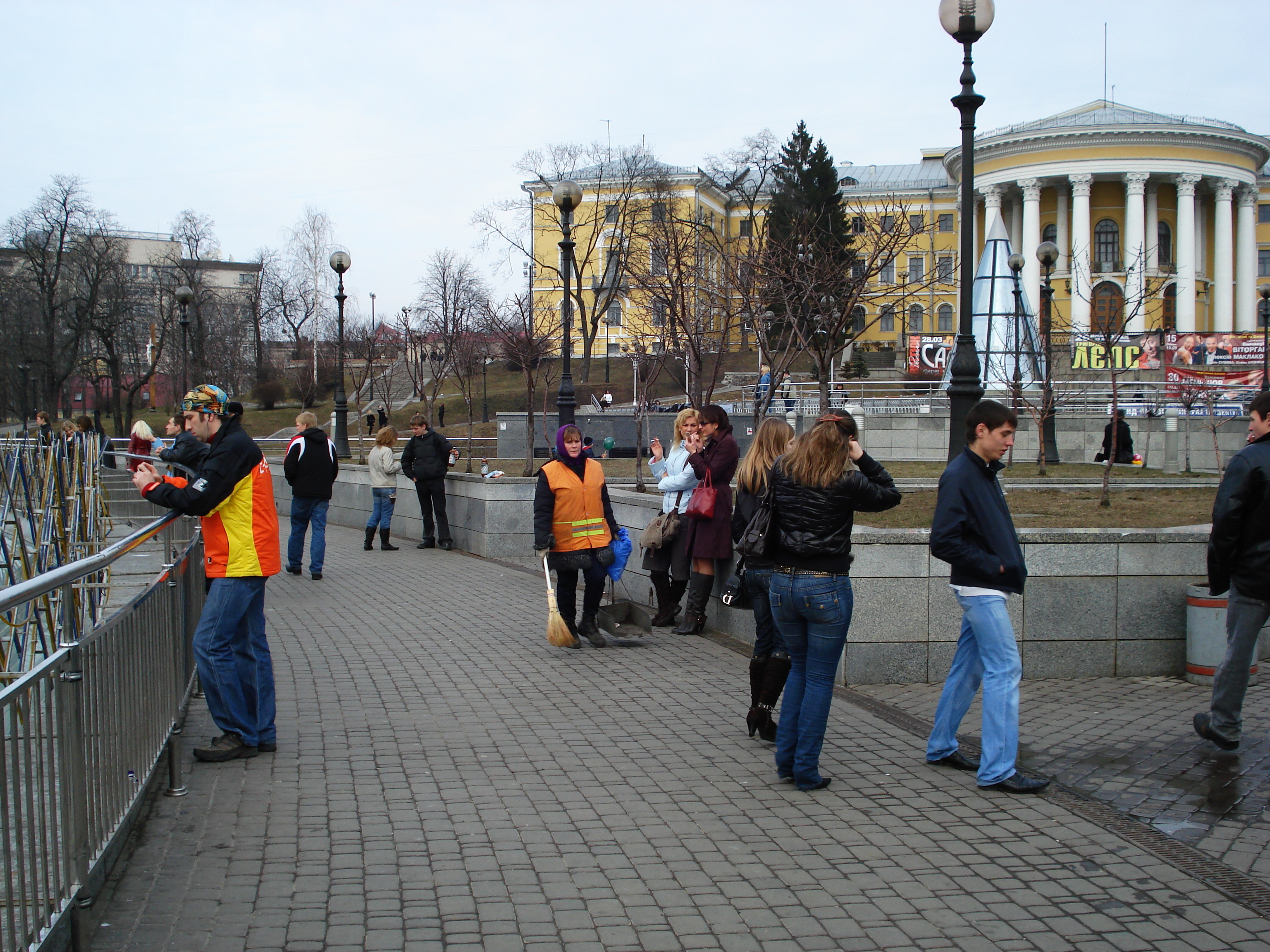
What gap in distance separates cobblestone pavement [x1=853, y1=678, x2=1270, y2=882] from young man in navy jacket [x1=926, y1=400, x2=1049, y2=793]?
49cm

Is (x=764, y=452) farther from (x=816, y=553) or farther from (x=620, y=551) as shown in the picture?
(x=620, y=551)

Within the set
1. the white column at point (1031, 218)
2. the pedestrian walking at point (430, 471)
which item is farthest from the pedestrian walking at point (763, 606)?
the white column at point (1031, 218)

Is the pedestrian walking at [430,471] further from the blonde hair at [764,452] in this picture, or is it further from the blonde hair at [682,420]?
the blonde hair at [764,452]

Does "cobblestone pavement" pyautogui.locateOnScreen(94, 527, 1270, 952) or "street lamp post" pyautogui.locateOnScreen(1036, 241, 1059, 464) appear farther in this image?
"street lamp post" pyautogui.locateOnScreen(1036, 241, 1059, 464)

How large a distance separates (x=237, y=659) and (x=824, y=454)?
10.5 feet

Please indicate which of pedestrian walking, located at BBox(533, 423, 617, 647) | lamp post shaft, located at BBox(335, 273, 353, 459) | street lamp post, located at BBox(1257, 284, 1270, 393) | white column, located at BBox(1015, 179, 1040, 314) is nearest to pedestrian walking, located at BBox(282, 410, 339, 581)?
pedestrian walking, located at BBox(533, 423, 617, 647)

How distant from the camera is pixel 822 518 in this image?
18.1 feet

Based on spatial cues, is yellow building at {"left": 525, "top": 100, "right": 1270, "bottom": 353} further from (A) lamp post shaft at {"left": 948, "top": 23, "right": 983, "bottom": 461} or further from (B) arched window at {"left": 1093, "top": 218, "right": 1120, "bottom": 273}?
(A) lamp post shaft at {"left": 948, "top": 23, "right": 983, "bottom": 461}

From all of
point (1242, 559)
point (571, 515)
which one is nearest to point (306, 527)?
point (571, 515)

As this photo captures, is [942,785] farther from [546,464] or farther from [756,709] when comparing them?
[546,464]

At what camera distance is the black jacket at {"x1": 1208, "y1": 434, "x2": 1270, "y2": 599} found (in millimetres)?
6133

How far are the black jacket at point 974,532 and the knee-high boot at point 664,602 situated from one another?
4674 mm

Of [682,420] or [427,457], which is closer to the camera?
[682,420]

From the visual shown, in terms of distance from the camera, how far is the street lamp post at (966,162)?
9.28 meters
